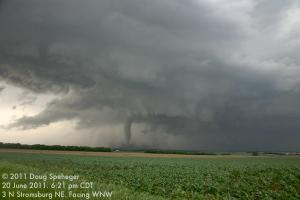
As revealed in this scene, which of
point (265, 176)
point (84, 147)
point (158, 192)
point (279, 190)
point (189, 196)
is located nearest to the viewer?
point (189, 196)

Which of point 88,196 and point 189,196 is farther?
point 189,196

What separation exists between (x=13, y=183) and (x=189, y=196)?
11930mm

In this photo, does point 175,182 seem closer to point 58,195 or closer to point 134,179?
point 134,179

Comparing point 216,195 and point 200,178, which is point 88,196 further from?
point 200,178

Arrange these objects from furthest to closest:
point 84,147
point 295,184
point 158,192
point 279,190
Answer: point 84,147, point 295,184, point 279,190, point 158,192

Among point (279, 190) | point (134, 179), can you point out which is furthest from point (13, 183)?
point (279, 190)

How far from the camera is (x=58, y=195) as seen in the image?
14805mm

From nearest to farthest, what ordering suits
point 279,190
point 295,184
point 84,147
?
point 279,190
point 295,184
point 84,147

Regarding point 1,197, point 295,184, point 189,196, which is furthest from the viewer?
point 295,184

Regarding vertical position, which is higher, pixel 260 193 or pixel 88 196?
pixel 88 196

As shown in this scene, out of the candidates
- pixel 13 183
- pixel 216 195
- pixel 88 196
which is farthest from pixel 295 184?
pixel 13 183

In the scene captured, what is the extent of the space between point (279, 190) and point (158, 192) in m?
11.5

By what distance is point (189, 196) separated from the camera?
74.2 ft

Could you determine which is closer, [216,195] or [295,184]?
[216,195]
